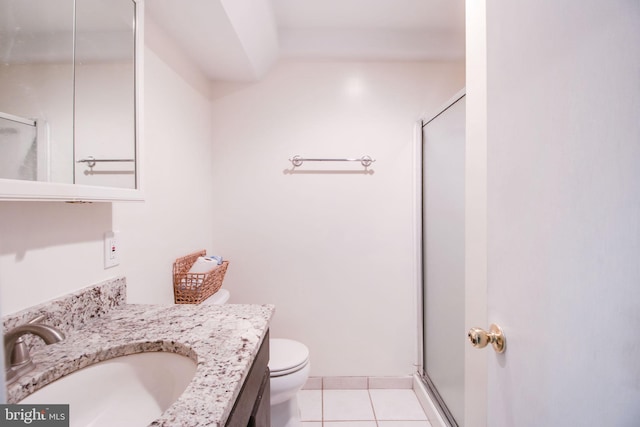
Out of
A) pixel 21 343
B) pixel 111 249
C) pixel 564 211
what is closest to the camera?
pixel 564 211

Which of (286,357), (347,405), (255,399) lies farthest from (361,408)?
(255,399)

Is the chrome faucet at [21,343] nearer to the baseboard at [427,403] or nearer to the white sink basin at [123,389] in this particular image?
the white sink basin at [123,389]

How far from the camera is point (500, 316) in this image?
661 millimetres

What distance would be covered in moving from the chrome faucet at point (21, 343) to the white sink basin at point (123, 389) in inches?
2.4

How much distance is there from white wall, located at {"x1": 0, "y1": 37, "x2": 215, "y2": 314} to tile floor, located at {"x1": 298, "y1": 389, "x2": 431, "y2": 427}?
111 centimetres

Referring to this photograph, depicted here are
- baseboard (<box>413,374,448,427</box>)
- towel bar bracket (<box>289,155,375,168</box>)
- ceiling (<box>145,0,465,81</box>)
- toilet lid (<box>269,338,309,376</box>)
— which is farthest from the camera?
towel bar bracket (<box>289,155,375,168</box>)

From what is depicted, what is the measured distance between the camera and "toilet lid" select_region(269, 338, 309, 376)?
1411 millimetres

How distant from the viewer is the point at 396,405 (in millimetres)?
1779

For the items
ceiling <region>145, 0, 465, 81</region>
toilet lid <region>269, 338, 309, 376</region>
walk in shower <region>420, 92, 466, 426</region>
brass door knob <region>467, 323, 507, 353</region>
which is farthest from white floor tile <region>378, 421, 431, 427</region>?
ceiling <region>145, 0, 465, 81</region>

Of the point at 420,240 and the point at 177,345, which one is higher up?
the point at 420,240

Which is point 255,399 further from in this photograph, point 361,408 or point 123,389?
point 361,408

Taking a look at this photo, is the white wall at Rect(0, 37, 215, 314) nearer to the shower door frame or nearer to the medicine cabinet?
the medicine cabinet

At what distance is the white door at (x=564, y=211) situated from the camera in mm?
387

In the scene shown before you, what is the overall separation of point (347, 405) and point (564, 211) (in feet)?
5.90
